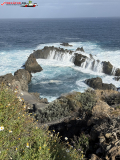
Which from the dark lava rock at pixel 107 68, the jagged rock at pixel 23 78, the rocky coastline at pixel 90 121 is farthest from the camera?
the dark lava rock at pixel 107 68

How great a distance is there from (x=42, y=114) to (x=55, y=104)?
100cm

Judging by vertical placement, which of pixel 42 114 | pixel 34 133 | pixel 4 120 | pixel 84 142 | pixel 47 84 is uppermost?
pixel 4 120

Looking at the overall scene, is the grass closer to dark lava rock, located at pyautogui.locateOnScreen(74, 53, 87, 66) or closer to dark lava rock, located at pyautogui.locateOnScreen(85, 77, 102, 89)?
dark lava rock, located at pyautogui.locateOnScreen(85, 77, 102, 89)

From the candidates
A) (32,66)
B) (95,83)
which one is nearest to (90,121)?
(95,83)

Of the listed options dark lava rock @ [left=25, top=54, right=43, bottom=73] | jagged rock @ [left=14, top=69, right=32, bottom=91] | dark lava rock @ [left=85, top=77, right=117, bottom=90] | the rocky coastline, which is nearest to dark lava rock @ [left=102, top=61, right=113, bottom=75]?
dark lava rock @ [left=85, top=77, right=117, bottom=90]

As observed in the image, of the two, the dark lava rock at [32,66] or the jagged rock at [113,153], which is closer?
the jagged rock at [113,153]

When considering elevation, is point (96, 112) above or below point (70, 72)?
above

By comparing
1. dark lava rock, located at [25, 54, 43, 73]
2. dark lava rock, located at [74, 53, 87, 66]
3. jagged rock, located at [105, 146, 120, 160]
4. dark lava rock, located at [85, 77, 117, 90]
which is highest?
jagged rock, located at [105, 146, 120, 160]

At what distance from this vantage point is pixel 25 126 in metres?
4.54

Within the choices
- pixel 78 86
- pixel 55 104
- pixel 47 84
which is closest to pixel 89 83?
pixel 78 86

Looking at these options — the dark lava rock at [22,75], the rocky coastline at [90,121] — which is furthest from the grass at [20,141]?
the dark lava rock at [22,75]

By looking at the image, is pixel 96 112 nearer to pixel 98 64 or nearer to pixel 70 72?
pixel 70 72

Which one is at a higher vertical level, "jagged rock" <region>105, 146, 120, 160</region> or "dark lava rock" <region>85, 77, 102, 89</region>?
"jagged rock" <region>105, 146, 120, 160</region>

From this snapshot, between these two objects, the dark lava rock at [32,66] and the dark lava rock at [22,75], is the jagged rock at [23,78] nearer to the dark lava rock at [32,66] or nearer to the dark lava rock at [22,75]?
the dark lava rock at [22,75]
